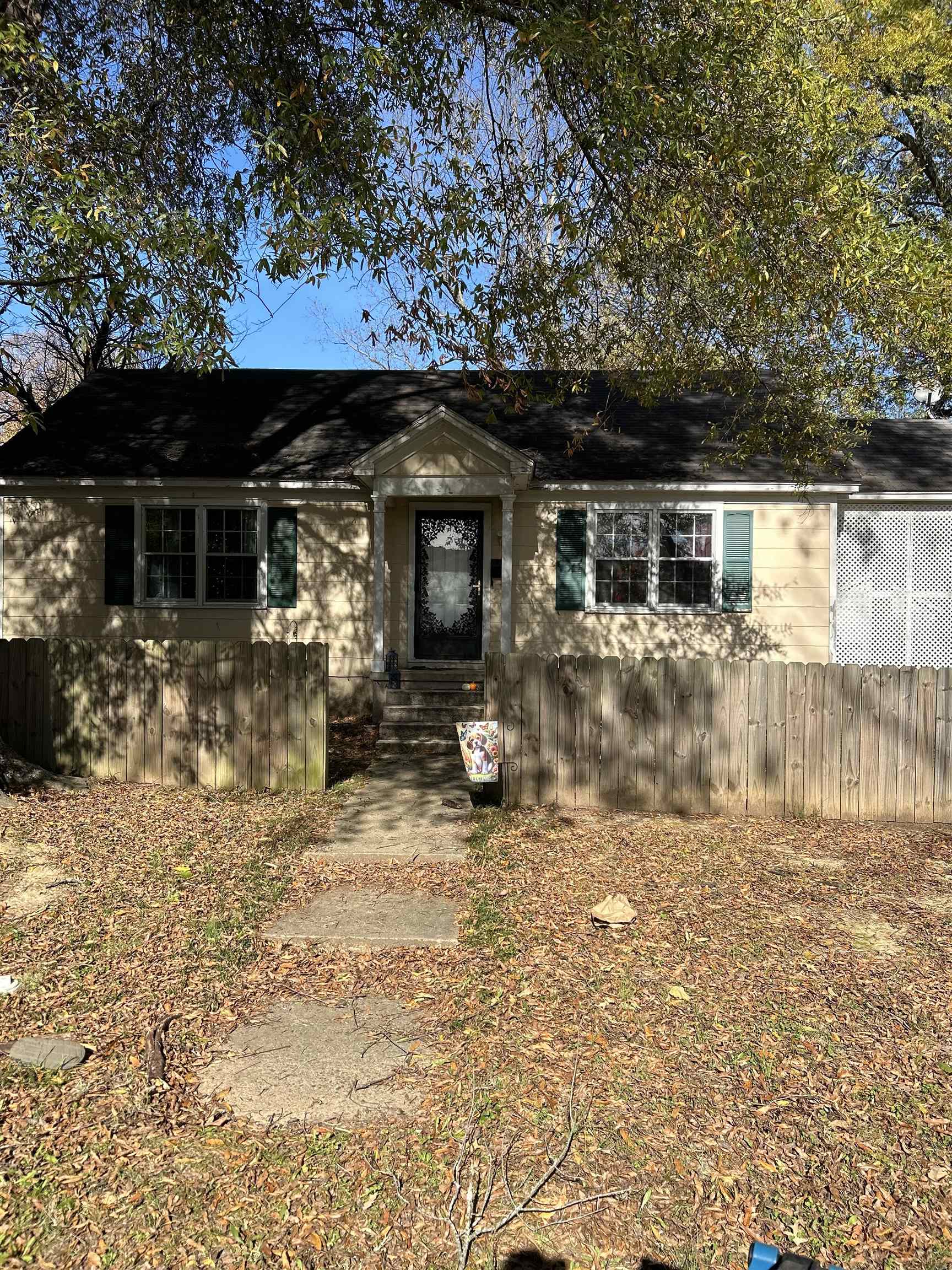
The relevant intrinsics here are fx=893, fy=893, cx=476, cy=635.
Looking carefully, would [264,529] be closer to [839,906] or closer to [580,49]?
[580,49]

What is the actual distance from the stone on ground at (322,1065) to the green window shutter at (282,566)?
8.63 m

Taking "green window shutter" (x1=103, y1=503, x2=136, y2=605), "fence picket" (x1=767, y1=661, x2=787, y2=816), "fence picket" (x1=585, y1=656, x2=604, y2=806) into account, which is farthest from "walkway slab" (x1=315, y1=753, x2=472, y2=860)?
"green window shutter" (x1=103, y1=503, x2=136, y2=605)

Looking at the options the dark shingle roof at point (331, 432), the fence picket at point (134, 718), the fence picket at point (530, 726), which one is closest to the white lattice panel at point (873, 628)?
the dark shingle roof at point (331, 432)

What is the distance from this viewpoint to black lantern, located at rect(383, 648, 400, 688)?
11.4 meters

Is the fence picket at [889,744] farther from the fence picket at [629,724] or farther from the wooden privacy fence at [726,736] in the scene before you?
the fence picket at [629,724]

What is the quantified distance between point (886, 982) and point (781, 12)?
23.9ft

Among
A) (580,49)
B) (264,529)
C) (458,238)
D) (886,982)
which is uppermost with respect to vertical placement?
(580,49)

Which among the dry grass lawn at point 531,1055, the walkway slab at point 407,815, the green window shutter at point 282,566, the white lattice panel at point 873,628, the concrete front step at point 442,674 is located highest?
the green window shutter at point 282,566

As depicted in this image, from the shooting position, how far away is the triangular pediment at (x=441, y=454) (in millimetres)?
11211

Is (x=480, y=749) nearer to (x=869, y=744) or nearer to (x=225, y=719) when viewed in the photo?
(x=225, y=719)

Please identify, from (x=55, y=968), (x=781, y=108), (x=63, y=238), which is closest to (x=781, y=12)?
(x=781, y=108)

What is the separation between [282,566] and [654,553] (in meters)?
5.10

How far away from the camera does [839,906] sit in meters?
5.57

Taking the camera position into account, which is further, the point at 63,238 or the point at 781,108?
the point at 781,108
